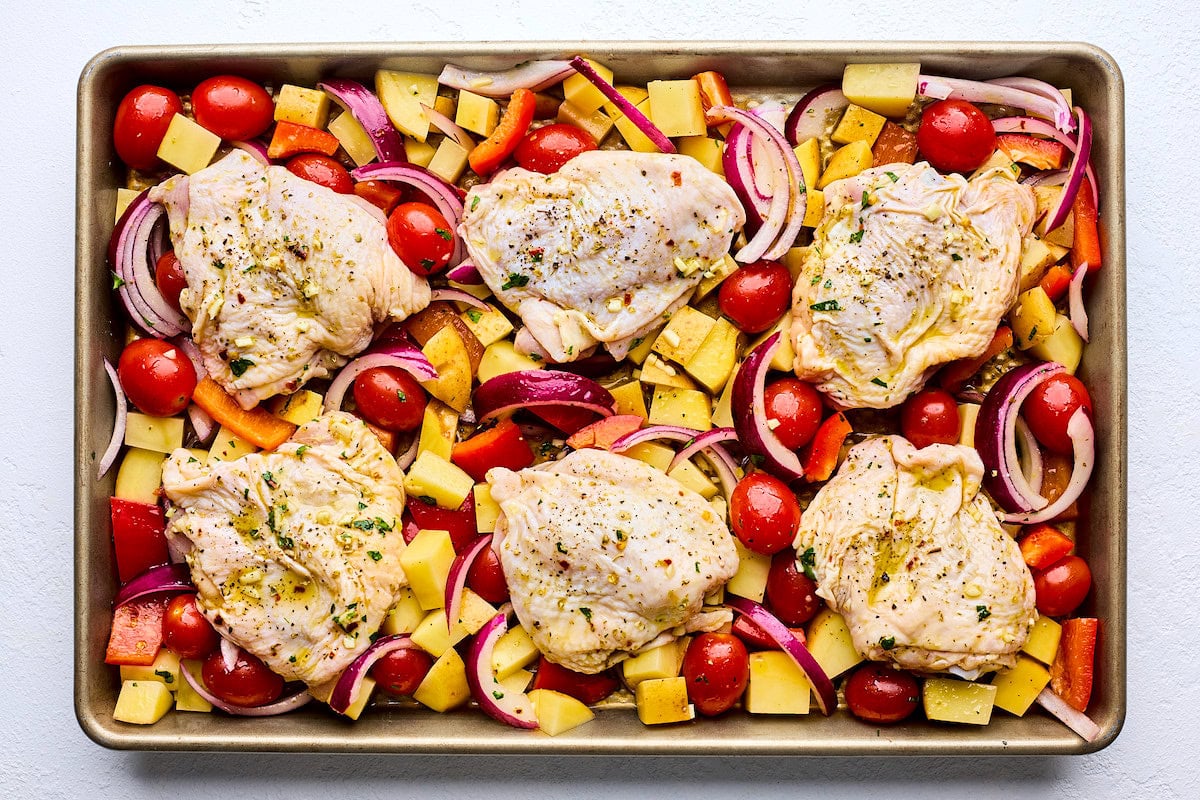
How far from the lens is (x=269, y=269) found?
380 centimetres

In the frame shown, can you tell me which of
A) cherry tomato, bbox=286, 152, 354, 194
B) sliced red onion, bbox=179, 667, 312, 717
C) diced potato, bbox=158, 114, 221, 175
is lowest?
sliced red onion, bbox=179, 667, 312, 717

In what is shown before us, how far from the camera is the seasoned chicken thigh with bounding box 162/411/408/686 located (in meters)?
3.80

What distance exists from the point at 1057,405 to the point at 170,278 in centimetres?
363

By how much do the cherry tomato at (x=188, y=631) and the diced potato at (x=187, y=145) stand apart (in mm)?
1804

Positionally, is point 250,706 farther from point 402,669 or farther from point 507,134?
point 507,134

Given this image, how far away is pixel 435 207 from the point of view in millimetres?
4031

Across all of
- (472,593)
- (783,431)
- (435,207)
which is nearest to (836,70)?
(783,431)

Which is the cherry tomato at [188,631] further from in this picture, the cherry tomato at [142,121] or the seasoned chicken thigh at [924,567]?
the seasoned chicken thigh at [924,567]

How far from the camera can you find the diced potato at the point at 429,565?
3857 mm

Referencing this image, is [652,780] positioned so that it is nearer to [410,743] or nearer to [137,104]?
[410,743]

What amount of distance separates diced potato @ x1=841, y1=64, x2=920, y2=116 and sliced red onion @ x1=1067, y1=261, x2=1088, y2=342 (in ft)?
3.21

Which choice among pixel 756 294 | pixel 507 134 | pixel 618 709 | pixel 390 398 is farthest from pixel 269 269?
pixel 618 709

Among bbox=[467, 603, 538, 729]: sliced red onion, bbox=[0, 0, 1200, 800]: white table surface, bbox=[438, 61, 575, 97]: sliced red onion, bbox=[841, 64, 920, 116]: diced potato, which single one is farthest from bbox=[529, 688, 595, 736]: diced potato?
bbox=[841, 64, 920, 116]: diced potato

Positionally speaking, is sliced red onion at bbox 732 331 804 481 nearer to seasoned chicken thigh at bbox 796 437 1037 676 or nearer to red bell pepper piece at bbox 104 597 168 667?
seasoned chicken thigh at bbox 796 437 1037 676
